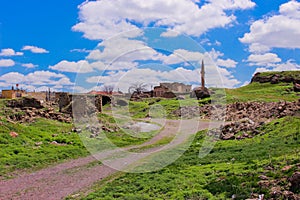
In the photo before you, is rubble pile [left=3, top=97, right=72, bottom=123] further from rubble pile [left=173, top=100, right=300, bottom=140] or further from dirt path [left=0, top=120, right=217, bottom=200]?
rubble pile [left=173, top=100, right=300, bottom=140]

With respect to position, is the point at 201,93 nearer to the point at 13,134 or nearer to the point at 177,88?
the point at 177,88

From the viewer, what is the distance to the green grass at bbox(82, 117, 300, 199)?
11758 mm

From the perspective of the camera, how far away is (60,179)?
54.3ft

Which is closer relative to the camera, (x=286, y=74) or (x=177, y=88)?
(x=177, y=88)

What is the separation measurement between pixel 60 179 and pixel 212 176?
7560 mm

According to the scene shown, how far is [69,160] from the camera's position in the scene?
21391 millimetres

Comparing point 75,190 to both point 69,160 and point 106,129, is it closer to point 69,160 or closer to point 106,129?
point 69,160

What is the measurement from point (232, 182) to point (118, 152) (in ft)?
42.0

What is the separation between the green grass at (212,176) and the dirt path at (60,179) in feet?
4.52

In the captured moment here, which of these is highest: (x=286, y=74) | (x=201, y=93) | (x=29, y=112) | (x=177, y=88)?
(x=286, y=74)

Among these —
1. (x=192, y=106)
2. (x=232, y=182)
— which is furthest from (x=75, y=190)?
(x=192, y=106)

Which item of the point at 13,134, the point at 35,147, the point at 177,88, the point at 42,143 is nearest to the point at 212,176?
the point at 35,147

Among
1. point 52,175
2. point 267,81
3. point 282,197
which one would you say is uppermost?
point 267,81

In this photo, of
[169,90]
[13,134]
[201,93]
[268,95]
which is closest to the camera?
[13,134]
